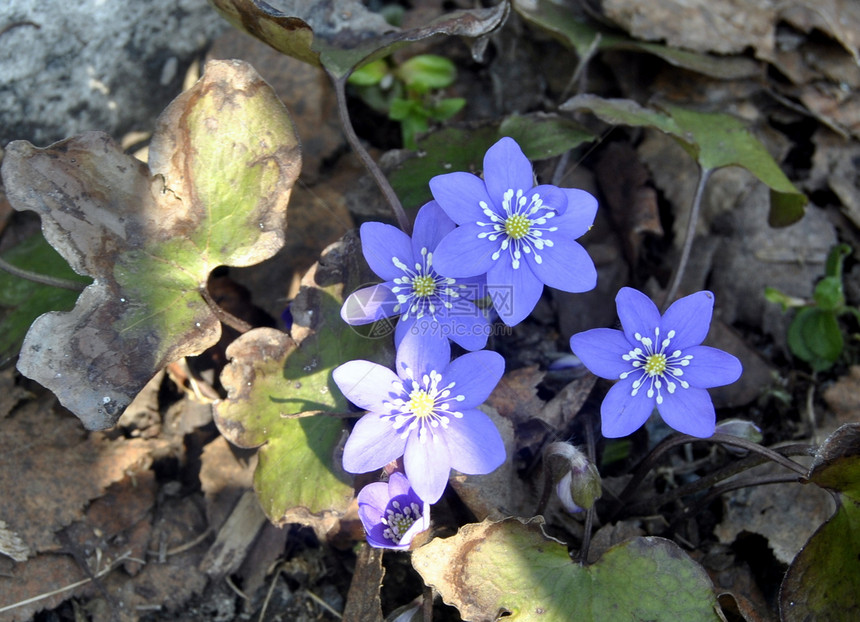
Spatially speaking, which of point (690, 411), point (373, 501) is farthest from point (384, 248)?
point (690, 411)

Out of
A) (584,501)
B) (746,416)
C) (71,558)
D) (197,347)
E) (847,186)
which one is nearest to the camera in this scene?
(584,501)

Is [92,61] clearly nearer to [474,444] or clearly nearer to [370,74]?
[370,74]

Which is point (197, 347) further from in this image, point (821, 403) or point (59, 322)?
point (821, 403)

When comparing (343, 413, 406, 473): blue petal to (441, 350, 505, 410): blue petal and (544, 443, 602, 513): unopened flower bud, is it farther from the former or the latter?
(544, 443, 602, 513): unopened flower bud

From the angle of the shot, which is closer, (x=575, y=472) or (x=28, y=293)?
(x=575, y=472)

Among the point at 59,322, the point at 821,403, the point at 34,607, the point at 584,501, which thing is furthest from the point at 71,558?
the point at 821,403

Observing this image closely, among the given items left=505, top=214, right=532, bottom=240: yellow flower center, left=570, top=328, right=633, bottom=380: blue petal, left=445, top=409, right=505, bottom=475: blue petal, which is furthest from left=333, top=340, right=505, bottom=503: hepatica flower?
left=505, top=214, right=532, bottom=240: yellow flower center

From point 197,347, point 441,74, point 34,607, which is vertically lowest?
point 34,607
